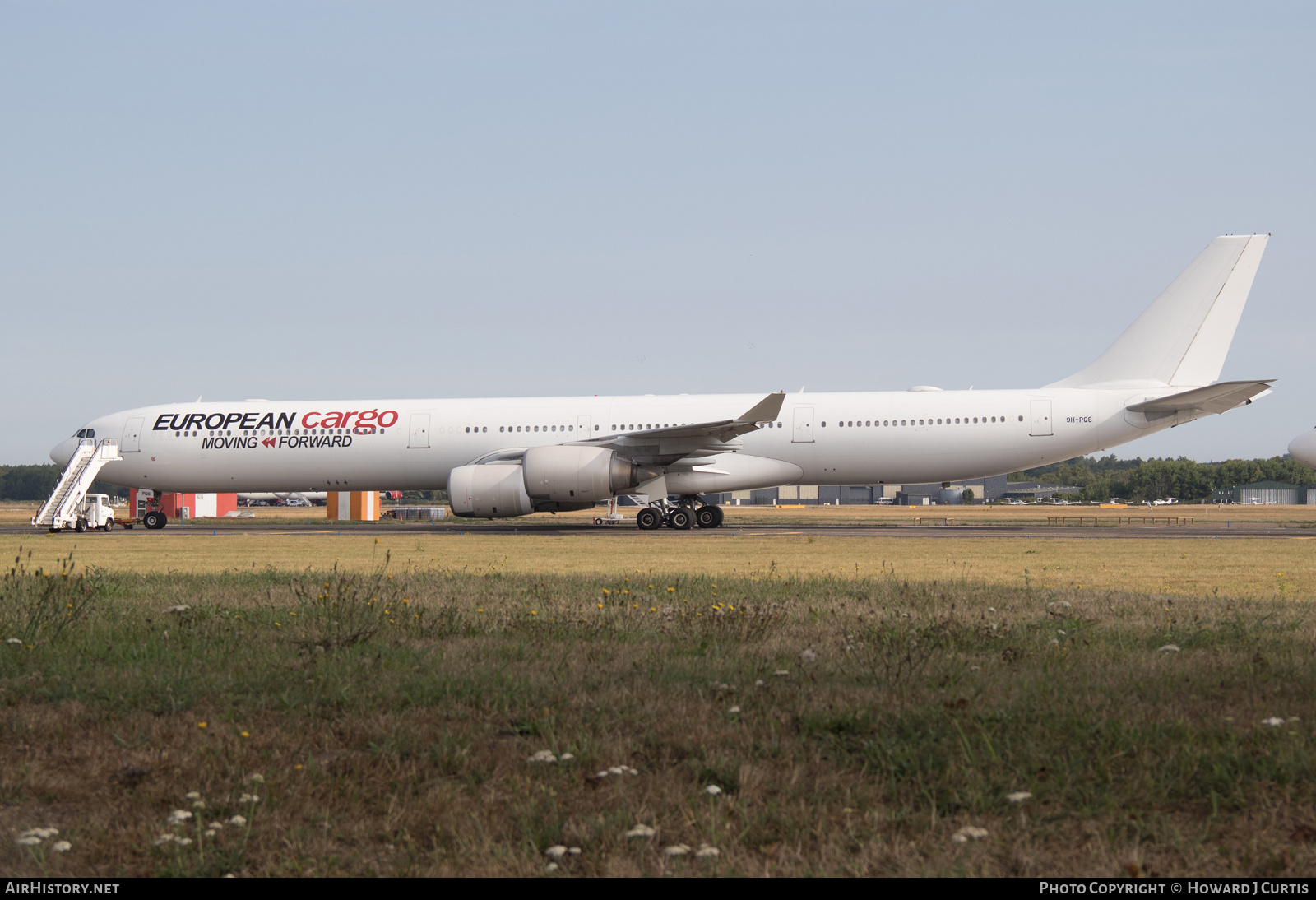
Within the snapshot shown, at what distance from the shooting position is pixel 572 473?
24750 mm

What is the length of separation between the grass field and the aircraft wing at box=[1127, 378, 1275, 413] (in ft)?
58.1

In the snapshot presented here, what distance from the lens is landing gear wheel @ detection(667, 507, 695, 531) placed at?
2717cm

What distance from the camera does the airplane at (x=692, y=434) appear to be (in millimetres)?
25172

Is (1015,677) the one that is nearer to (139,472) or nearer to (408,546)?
(408,546)

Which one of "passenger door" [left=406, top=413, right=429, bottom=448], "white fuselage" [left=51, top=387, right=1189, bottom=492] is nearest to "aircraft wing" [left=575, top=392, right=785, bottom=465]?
"white fuselage" [left=51, top=387, right=1189, bottom=492]

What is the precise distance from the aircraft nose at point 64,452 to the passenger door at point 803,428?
879 inches

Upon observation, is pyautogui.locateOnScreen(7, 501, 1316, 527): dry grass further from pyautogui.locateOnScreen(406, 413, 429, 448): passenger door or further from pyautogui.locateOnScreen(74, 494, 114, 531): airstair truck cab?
pyautogui.locateOnScreen(74, 494, 114, 531): airstair truck cab

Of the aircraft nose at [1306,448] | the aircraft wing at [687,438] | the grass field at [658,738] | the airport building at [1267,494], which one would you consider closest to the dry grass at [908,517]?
the aircraft nose at [1306,448]

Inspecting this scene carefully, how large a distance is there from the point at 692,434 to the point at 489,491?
546cm

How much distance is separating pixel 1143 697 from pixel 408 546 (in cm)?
1649

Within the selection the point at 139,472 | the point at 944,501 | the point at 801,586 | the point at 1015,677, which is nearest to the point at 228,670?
the point at 1015,677

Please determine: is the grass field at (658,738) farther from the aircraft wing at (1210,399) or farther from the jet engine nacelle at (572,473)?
the aircraft wing at (1210,399)

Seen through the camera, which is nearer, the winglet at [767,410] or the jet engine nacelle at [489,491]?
the winglet at [767,410]

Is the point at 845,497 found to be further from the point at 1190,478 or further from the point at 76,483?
the point at 76,483
